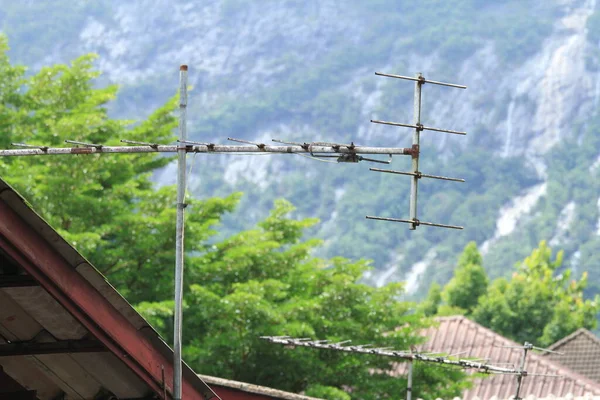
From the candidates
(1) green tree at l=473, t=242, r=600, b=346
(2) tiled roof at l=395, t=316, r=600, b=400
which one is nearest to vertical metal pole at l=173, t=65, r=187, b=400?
(2) tiled roof at l=395, t=316, r=600, b=400

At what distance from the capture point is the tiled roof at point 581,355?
47.5 meters

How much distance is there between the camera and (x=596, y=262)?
165 m

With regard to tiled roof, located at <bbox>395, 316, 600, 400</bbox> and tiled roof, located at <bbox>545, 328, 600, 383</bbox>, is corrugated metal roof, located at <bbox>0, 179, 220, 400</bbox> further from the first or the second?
tiled roof, located at <bbox>545, 328, 600, 383</bbox>

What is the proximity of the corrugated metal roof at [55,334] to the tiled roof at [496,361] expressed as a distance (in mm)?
28920

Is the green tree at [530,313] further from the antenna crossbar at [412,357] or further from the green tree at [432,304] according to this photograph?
the antenna crossbar at [412,357]

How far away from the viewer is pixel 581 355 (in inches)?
1900

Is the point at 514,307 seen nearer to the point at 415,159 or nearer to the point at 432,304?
the point at 432,304

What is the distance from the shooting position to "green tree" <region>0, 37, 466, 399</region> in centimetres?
3344

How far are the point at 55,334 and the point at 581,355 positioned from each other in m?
42.3

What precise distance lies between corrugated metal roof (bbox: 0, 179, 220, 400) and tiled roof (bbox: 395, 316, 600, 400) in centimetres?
2892

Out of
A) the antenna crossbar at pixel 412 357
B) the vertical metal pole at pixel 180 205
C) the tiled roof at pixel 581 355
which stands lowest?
the tiled roof at pixel 581 355

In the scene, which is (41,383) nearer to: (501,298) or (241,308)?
(241,308)

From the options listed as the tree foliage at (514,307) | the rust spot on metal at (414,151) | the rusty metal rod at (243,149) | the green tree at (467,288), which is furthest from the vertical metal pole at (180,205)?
the green tree at (467,288)

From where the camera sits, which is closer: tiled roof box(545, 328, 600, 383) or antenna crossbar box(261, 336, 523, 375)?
antenna crossbar box(261, 336, 523, 375)
